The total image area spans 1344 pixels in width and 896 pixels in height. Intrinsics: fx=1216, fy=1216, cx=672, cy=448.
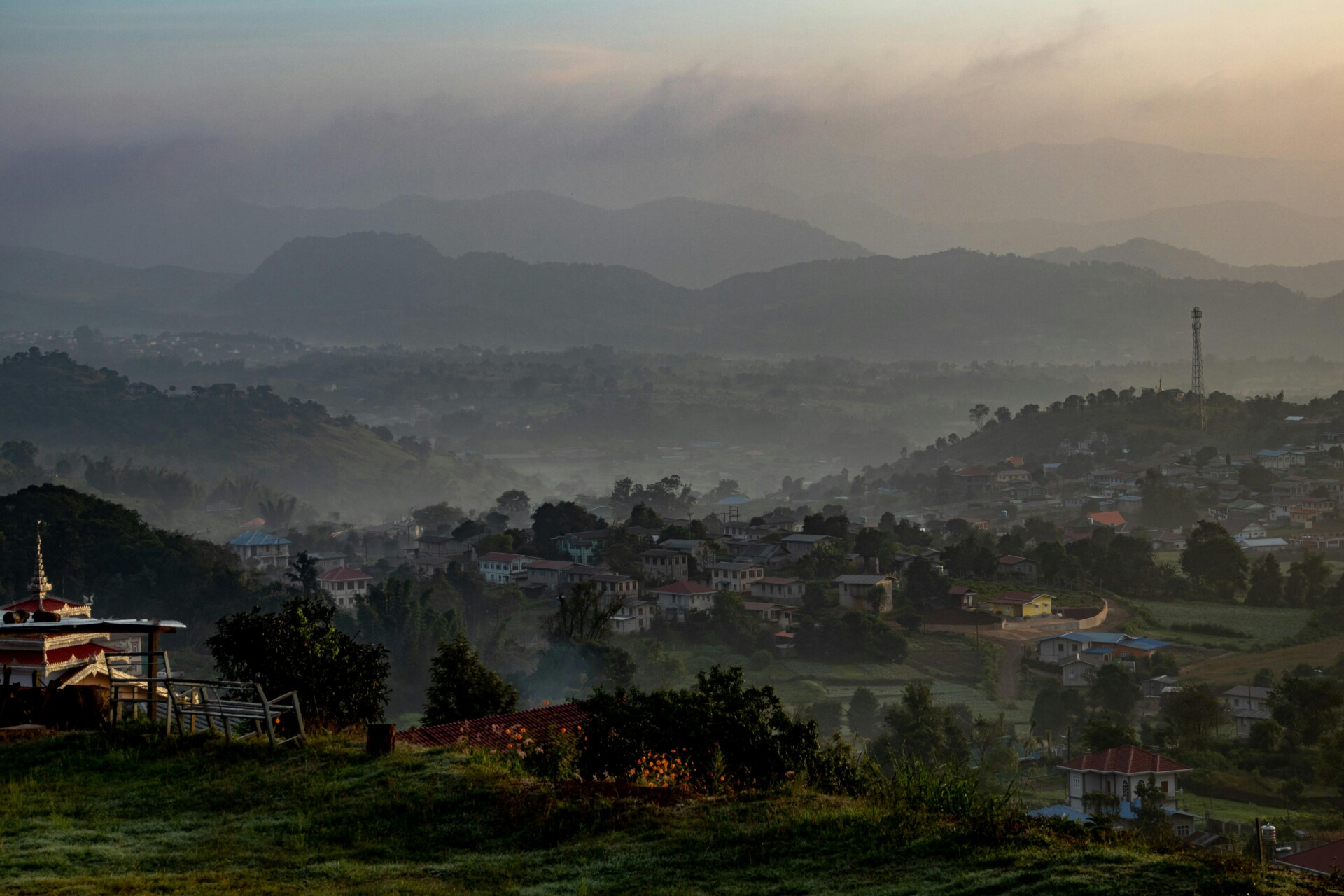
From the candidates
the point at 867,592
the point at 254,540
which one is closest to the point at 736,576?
the point at 867,592

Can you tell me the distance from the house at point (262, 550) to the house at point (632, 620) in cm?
2398

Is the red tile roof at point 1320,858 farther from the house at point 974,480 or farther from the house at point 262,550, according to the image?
the house at point 974,480

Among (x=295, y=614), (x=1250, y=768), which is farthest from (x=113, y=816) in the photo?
(x=1250, y=768)

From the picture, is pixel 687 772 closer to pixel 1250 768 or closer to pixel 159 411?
pixel 1250 768

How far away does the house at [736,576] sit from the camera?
1812 inches

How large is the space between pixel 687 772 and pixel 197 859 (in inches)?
130

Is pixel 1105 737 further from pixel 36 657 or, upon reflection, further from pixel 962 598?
pixel 36 657

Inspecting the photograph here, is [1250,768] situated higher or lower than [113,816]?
lower

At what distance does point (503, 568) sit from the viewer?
5000 centimetres

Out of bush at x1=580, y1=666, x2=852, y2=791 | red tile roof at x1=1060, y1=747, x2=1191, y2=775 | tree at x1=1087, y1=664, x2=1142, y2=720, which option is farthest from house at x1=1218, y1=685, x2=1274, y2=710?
bush at x1=580, y1=666, x2=852, y2=791

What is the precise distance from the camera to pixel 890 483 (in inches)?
3415

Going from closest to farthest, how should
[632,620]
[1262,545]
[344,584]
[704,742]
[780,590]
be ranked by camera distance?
[704,742], [632,620], [780,590], [344,584], [1262,545]

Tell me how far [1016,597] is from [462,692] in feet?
91.7

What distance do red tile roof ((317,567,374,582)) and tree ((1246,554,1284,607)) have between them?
114 feet
